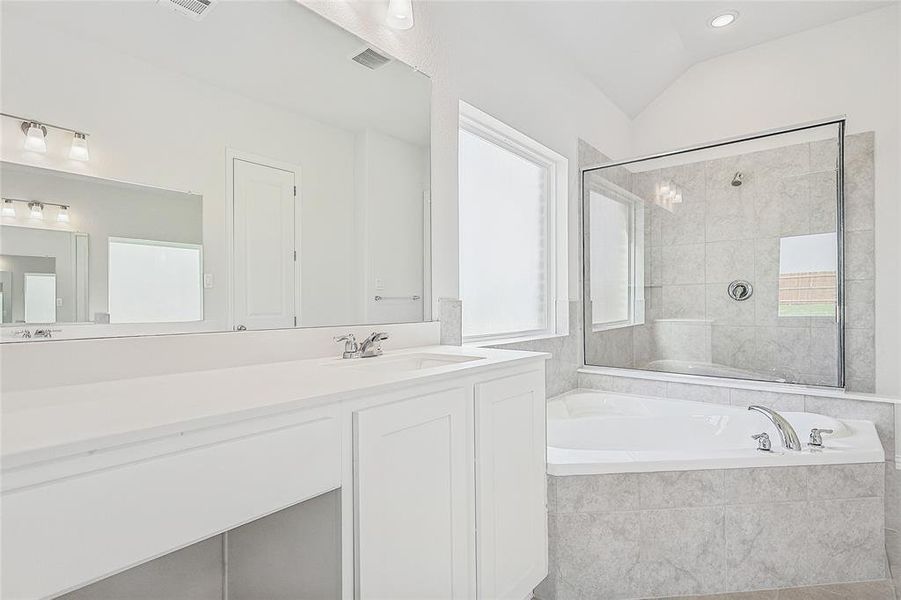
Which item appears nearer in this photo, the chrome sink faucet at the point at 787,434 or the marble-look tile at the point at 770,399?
the chrome sink faucet at the point at 787,434

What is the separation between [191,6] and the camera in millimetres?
1206

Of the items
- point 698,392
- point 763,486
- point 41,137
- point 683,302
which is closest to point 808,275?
point 683,302

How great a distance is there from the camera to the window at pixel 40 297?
95 centimetres

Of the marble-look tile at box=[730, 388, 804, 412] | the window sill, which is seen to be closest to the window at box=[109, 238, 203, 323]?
the window sill

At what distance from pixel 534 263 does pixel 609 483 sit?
1.47m

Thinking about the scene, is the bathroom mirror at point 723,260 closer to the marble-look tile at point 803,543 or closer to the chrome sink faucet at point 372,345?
the marble-look tile at point 803,543

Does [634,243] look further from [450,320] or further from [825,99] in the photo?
[450,320]

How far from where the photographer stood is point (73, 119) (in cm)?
99

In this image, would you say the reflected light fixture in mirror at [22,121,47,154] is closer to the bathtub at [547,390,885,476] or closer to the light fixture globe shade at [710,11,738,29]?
the bathtub at [547,390,885,476]

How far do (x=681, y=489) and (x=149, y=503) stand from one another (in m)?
1.80

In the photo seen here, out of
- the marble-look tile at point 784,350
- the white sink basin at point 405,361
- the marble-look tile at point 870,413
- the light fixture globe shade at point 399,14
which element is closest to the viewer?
the white sink basin at point 405,361

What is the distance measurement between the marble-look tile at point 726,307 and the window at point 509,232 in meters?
0.85

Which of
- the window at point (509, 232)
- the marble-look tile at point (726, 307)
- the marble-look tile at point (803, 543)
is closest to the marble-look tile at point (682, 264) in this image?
the marble-look tile at point (726, 307)

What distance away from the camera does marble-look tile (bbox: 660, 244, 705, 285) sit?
2877 millimetres
